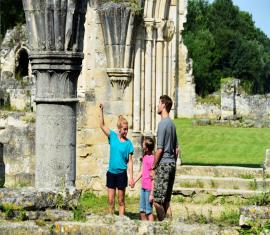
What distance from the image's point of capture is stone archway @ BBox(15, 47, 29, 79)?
46366 millimetres

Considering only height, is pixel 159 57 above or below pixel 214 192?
above

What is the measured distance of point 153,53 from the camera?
14750 mm

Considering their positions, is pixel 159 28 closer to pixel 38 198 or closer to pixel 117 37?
pixel 117 37

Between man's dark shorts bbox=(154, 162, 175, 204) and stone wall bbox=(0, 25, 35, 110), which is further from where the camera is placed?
stone wall bbox=(0, 25, 35, 110)

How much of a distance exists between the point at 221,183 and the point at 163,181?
5665 mm

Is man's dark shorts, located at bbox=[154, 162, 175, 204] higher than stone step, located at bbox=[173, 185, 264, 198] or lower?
higher

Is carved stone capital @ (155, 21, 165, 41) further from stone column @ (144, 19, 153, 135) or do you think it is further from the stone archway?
the stone archway

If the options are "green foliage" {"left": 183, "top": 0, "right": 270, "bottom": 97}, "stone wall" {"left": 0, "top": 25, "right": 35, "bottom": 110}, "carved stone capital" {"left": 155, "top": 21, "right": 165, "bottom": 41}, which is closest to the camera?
"carved stone capital" {"left": 155, "top": 21, "right": 165, "bottom": 41}

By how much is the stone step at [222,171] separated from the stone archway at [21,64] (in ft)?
103

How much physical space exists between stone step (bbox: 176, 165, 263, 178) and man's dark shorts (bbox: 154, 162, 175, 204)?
6394 mm

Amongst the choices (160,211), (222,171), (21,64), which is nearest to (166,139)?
(160,211)

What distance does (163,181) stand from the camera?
895cm

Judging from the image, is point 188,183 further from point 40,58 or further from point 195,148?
point 195,148

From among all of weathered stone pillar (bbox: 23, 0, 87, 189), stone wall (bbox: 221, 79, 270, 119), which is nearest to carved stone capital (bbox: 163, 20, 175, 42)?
weathered stone pillar (bbox: 23, 0, 87, 189)
